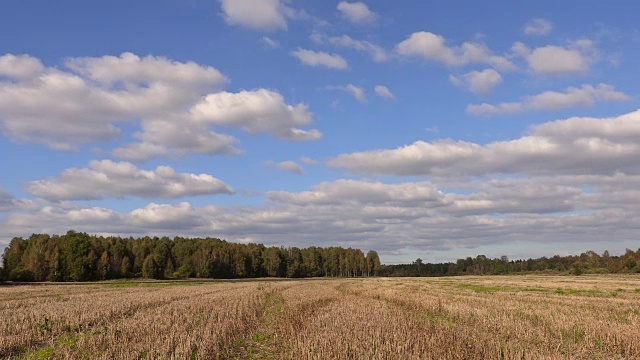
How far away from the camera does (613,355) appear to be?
44.1 feet

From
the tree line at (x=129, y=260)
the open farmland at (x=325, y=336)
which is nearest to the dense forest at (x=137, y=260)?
the tree line at (x=129, y=260)

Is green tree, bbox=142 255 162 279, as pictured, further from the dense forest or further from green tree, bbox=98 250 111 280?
green tree, bbox=98 250 111 280

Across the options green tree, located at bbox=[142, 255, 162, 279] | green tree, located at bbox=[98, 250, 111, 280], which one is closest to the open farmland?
green tree, located at bbox=[98, 250, 111, 280]

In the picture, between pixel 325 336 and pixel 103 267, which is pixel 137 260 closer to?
pixel 103 267

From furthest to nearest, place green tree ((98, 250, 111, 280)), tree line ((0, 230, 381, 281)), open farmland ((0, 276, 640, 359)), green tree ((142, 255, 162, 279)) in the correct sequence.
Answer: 1. green tree ((142, 255, 162, 279))
2. green tree ((98, 250, 111, 280))
3. tree line ((0, 230, 381, 281))
4. open farmland ((0, 276, 640, 359))

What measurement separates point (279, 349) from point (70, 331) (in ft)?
31.0

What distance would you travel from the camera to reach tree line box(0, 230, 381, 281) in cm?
10806

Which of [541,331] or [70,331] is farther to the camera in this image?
[70,331]

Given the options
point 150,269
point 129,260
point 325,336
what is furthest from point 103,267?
point 325,336

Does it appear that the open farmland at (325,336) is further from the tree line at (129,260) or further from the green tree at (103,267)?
the green tree at (103,267)

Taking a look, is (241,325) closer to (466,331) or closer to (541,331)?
(466,331)

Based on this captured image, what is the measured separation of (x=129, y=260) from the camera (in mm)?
126312

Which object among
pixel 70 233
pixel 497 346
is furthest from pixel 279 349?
pixel 70 233

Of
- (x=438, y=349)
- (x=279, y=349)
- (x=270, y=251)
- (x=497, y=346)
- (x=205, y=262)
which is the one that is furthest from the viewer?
(x=270, y=251)
